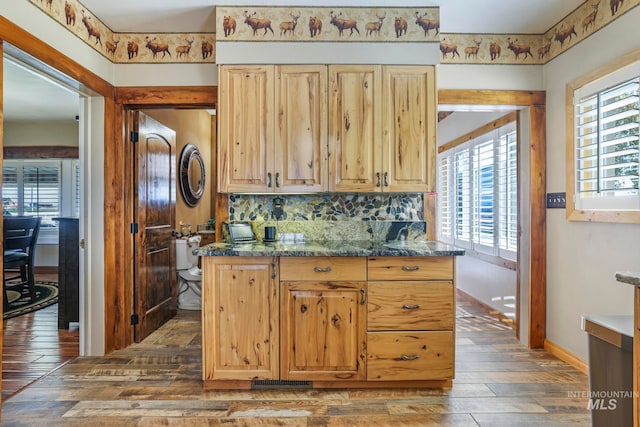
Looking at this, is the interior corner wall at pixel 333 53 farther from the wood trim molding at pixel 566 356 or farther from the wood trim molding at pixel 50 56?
the wood trim molding at pixel 566 356

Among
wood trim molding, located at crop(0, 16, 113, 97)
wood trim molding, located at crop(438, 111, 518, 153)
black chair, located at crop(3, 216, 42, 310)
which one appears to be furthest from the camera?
black chair, located at crop(3, 216, 42, 310)

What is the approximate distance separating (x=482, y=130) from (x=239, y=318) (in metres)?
3.40

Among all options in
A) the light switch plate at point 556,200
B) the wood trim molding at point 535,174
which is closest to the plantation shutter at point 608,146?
the light switch plate at point 556,200

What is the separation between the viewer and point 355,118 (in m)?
2.70

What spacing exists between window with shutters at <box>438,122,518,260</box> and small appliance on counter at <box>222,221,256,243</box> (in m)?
2.43

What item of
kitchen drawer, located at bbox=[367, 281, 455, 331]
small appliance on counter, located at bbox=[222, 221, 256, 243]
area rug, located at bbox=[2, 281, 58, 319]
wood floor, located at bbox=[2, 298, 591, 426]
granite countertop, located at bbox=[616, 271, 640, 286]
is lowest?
wood floor, located at bbox=[2, 298, 591, 426]

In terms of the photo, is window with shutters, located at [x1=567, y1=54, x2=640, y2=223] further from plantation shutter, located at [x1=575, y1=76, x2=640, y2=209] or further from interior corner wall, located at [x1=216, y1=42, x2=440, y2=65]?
interior corner wall, located at [x1=216, y1=42, x2=440, y2=65]

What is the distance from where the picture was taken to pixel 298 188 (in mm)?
2709

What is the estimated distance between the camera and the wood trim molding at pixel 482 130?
3.53m

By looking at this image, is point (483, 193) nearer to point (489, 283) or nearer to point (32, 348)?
point (489, 283)

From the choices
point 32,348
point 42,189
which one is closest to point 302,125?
point 32,348

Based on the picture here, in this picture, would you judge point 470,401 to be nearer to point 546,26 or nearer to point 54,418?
point 54,418

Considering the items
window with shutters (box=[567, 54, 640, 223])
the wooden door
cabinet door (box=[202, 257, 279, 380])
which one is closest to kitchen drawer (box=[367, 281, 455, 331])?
Answer: cabinet door (box=[202, 257, 279, 380])

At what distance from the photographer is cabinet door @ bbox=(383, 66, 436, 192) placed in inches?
106
